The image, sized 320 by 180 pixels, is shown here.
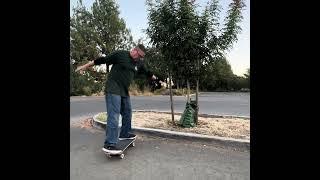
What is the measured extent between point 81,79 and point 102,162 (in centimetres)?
2115

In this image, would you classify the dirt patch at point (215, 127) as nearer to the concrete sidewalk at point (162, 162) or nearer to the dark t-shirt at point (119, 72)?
the concrete sidewalk at point (162, 162)

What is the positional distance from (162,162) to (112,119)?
0.92 metres

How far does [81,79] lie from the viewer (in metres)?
26.2

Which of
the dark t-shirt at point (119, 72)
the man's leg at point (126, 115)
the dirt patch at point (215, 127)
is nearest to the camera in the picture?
the dark t-shirt at point (119, 72)

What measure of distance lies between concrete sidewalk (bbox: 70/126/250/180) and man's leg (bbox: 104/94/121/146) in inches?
10.2

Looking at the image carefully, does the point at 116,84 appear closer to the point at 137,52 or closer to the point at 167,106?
the point at 137,52

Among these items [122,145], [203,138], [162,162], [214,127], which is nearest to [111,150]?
[122,145]

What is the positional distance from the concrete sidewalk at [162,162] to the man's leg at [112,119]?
259 millimetres

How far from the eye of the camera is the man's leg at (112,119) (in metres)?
5.78

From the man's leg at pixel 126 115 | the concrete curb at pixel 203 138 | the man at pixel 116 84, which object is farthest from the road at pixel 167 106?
the man at pixel 116 84

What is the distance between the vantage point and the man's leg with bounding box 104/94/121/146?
5777mm

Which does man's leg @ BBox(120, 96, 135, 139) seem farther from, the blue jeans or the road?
the road

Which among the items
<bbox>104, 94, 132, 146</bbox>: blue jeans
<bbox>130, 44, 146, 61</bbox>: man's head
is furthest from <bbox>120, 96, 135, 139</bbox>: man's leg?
<bbox>130, 44, 146, 61</bbox>: man's head
